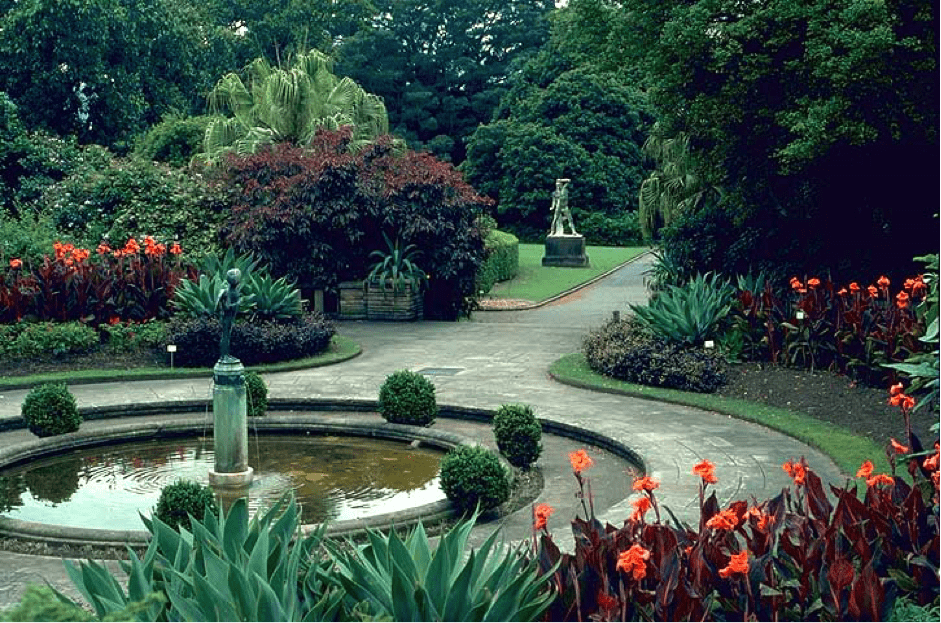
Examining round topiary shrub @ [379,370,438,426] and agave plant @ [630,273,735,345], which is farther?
agave plant @ [630,273,735,345]

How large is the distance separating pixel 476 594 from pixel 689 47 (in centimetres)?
1241

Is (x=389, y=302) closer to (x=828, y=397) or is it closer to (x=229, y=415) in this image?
(x=828, y=397)

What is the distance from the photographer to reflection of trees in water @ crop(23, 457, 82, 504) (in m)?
11.3

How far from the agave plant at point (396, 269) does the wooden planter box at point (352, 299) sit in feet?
1.21

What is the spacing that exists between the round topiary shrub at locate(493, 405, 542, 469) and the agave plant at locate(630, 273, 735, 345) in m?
5.70

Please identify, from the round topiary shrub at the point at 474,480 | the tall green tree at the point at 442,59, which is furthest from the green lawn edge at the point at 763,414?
the tall green tree at the point at 442,59

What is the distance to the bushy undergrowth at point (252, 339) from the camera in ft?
57.3

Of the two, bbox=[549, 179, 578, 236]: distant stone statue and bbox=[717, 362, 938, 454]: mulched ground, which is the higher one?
bbox=[549, 179, 578, 236]: distant stone statue

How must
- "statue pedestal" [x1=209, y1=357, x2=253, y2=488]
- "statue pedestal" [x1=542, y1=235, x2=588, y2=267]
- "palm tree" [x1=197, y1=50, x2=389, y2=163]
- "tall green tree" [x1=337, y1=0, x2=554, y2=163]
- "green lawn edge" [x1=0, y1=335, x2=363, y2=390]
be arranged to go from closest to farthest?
"statue pedestal" [x1=209, y1=357, x2=253, y2=488], "green lawn edge" [x1=0, y1=335, x2=363, y2=390], "palm tree" [x1=197, y1=50, x2=389, y2=163], "statue pedestal" [x1=542, y1=235, x2=588, y2=267], "tall green tree" [x1=337, y1=0, x2=554, y2=163]

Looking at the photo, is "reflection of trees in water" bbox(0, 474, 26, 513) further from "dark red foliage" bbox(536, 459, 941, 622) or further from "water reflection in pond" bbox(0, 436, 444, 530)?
"dark red foliage" bbox(536, 459, 941, 622)

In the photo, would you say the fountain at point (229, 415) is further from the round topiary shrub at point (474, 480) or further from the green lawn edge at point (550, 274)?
the green lawn edge at point (550, 274)

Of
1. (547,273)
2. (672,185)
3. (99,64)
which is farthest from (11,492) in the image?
(547,273)

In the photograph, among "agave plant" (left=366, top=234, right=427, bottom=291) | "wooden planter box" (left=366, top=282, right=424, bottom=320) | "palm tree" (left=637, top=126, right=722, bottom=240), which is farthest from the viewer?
"wooden planter box" (left=366, top=282, right=424, bottom=320)

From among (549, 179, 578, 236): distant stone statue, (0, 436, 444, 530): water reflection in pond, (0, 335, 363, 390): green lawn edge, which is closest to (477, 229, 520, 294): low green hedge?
(549, 179, 578, 236): distant stone statue
